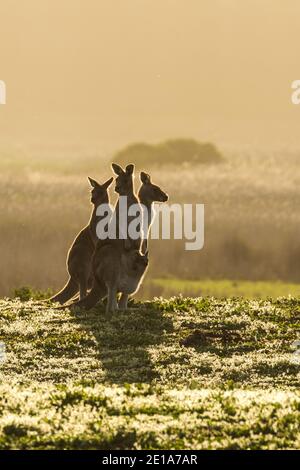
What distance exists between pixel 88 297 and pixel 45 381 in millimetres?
8784

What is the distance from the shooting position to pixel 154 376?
27.3m

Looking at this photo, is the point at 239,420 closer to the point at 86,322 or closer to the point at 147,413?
the point at 147,413

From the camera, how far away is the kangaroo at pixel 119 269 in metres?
34.2

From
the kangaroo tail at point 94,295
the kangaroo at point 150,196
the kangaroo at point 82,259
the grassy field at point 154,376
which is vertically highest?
the kangaroo at point 150,196

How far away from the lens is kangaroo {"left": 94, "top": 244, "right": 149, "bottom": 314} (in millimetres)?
34188

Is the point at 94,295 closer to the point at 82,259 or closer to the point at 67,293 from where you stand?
the point at 82,259

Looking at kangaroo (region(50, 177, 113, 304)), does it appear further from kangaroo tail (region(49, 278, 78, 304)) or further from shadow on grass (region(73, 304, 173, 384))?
shadow on grass (region(73, 304, 173, 384))

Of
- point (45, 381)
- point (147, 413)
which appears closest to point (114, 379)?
point (45, 381)

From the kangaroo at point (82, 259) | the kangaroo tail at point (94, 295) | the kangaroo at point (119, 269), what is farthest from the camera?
the kangaroo at point (82, 259)

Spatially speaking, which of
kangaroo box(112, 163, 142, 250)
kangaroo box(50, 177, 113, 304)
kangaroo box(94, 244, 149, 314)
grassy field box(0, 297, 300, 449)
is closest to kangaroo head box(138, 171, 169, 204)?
kangaroo box(112, 163, 142, 250)

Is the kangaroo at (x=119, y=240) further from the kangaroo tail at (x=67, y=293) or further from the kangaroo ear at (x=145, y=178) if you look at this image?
the kangaroo tail at (x=67, y=293)

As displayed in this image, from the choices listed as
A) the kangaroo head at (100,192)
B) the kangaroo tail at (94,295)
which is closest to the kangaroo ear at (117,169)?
the kangaroo head at (100,192)

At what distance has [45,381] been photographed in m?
27.2
